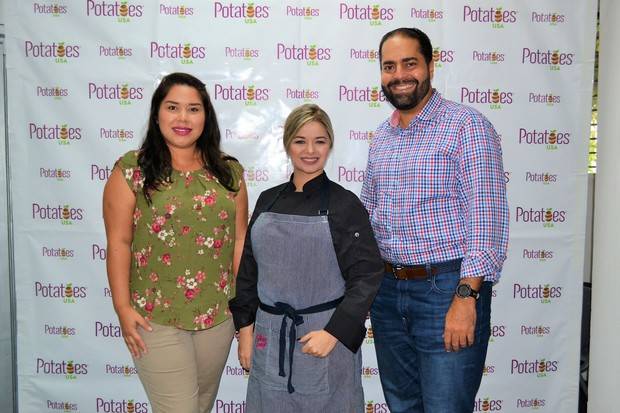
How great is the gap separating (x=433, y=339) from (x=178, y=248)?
103 cm

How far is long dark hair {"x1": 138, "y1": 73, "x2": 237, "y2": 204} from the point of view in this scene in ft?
5.92

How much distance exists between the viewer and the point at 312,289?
5.57ft

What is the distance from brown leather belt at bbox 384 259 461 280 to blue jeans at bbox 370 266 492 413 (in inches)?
0.7

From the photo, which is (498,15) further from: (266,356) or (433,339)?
(266,356)

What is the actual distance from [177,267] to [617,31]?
2530mm

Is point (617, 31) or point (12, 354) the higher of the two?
point (617, 31)

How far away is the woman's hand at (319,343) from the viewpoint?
1644 mm

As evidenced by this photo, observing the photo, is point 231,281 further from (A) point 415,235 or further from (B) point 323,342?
(A) point 415,235

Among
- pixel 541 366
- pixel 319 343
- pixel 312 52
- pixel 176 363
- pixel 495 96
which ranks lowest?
pixel 541 366

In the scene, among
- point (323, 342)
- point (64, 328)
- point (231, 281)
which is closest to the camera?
point (323, 342)

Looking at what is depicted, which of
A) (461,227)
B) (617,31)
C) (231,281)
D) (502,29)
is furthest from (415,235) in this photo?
(617,31)

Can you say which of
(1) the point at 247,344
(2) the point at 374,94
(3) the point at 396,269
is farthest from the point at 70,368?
(2) the point at 374,94

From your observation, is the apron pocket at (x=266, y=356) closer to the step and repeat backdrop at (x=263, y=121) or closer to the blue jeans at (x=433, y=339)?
the blue jeans at (x=433, y=339)

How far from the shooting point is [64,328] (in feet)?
8.80
